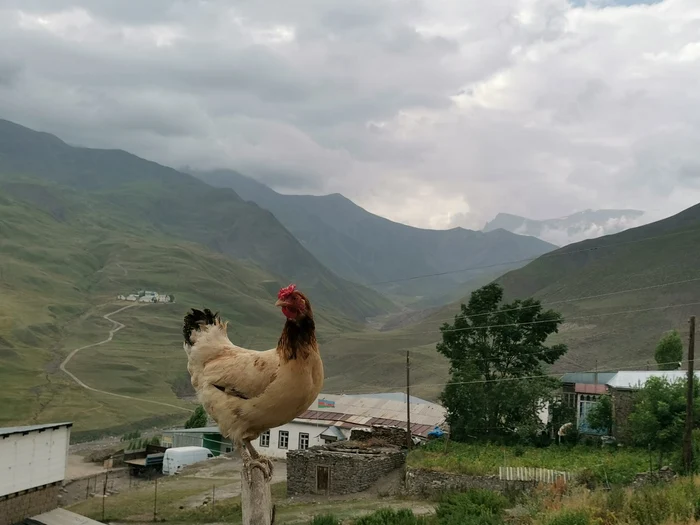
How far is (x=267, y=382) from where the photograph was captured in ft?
21.5

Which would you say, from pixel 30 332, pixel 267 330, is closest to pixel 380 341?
pixel 267 330

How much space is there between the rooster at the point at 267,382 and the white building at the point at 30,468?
24.0 meters

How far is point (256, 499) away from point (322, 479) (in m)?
26.9

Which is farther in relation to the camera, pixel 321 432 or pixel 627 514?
pixel 321 432

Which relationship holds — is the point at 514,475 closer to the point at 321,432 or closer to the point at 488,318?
the point at 488,318

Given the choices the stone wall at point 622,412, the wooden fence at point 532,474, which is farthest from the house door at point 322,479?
the stone wall at point 622,412

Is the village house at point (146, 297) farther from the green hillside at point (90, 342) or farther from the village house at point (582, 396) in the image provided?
the village house at point (582, 396)

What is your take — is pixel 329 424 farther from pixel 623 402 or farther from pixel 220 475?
pixel 623 402

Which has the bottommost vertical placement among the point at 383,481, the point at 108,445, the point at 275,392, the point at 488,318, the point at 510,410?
the point at 108,445

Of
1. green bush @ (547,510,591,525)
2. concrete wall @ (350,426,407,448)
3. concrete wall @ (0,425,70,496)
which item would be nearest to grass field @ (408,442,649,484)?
concrete wall @ (350,426,407,448)

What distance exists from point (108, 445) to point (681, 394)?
194ft

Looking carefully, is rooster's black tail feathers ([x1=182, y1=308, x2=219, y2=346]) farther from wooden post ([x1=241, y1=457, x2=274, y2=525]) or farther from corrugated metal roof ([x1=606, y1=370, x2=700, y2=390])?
corrugated metal roof ([x1=606, y1=370, x2=700, y2=390])

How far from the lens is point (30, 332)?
123500 mm

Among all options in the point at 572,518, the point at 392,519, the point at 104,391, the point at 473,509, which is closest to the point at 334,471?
the point at 392,519
